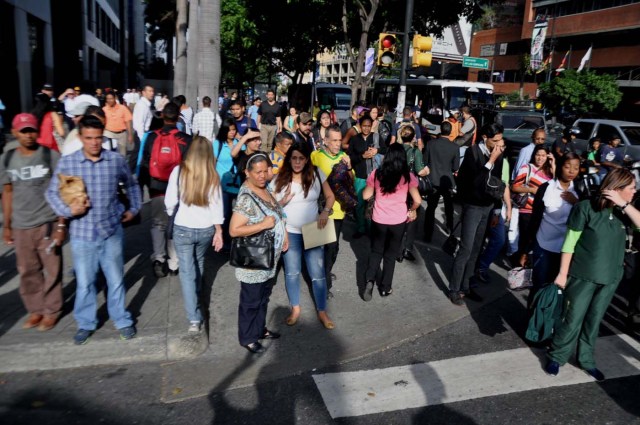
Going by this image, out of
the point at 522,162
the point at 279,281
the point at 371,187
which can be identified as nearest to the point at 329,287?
the point at 279,281

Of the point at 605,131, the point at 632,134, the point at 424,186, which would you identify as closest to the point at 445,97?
the point at 605,131

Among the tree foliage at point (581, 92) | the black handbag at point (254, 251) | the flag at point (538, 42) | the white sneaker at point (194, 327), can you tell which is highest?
the flag at point (538, 42)

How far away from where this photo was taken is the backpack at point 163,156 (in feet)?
18.2

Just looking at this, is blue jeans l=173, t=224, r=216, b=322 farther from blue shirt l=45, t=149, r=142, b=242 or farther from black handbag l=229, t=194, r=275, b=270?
blue shirt l=45, t=149, r=142, b=242

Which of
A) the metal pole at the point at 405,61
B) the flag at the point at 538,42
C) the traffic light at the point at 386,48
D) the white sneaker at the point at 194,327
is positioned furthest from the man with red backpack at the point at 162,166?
the flag at the point at 538,42

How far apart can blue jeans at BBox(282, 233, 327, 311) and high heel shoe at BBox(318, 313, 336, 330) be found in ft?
0.23

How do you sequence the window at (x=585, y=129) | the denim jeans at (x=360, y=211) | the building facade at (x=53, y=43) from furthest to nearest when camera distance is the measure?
the building facade at (x=53, y=43) < the window at (x=585, y=129) < the denim jeans at (x=360, y=211)

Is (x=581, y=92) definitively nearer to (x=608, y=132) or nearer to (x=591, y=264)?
(x=608, y=132)

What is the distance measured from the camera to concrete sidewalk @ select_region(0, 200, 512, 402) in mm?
4219

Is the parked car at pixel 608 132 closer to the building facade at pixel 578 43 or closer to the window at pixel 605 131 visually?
the window at pixel 605 131

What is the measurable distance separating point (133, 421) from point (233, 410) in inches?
27.0

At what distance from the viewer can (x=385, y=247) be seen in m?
5.77

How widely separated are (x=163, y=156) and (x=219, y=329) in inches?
76.8

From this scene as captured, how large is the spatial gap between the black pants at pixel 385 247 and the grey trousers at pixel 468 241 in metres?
0.70
